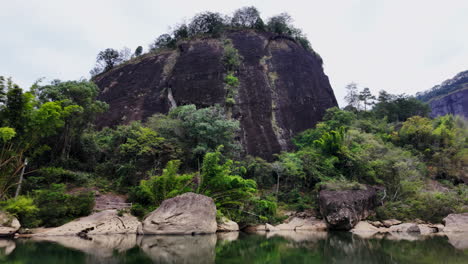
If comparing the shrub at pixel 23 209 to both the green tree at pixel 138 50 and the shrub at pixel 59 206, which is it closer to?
the shrub at pixel 59 206

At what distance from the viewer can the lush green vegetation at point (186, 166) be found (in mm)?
12211

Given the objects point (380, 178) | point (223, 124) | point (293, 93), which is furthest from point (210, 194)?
point (293, 93)

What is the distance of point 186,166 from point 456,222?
13.9m

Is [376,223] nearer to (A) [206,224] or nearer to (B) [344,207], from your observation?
(B) [344,207]

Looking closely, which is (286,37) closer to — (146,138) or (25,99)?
(146,138)

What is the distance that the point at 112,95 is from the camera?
29547mm

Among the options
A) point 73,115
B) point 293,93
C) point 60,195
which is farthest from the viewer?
point 293,93

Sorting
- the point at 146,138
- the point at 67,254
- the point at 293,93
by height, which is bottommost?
the point at 67,254

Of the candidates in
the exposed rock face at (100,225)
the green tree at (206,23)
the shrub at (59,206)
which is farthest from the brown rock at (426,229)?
the green tree at (206,23)

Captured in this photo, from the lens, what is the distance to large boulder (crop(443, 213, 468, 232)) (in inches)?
523

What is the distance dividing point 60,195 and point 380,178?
54.8ft

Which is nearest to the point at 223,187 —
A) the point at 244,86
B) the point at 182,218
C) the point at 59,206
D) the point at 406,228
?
the point at 182,218

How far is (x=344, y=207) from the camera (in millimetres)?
13930

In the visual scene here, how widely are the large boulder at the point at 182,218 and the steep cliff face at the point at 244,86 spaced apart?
11257mm
